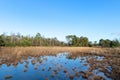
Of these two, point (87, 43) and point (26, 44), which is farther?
point (87, 43)

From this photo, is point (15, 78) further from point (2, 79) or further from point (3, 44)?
point (3, 44)

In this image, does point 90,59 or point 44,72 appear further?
point 90,59

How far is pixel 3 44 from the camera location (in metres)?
64.9

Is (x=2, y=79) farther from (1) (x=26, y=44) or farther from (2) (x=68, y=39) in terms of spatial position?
(2) (x=68, y=39)

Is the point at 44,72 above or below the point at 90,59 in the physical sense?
below

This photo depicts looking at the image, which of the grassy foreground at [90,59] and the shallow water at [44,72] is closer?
the shallow water at [44,72]

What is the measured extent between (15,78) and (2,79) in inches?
52.0

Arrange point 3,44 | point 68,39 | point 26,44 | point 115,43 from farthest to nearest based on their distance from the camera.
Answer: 1. point 68,39
2. point 115,43
3. point 26,44
4. point 3,44

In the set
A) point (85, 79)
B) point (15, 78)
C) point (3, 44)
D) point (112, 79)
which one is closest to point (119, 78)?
point (112, 79)

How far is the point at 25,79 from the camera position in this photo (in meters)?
14.7

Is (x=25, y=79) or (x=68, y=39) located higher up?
(x=68, y=39)

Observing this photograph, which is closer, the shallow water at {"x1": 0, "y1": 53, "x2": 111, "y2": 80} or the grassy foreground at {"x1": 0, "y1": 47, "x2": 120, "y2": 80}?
the shallow water at {"x1": 0, "y1": 53, "x2": 111, "y2": 80}

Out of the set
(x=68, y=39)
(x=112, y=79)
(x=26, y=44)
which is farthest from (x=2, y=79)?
(x=68, y=39)

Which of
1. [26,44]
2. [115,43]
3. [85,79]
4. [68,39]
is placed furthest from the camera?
[68,39]
